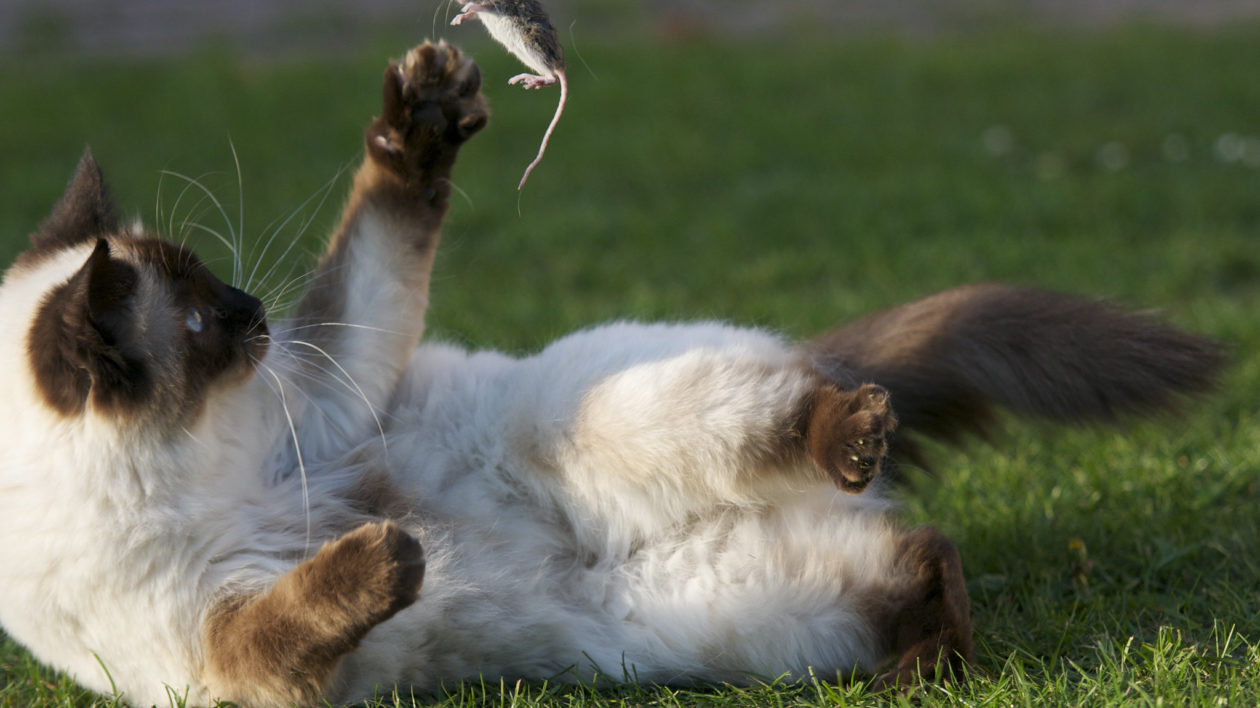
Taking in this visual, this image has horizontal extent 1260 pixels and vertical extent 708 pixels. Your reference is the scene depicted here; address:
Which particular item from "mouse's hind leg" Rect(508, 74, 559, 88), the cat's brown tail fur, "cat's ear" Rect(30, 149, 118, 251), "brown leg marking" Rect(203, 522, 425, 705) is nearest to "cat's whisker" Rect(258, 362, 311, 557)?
"brown leg marking" Rect(203, 522, 425, 705)

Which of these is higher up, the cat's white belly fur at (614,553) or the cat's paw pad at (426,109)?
the cat's paw pad at (426,109)

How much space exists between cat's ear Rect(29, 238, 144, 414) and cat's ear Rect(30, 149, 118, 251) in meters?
0.45

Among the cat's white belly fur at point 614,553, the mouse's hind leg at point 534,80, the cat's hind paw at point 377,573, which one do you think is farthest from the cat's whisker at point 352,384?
the mouse's hind leg at point 534,80

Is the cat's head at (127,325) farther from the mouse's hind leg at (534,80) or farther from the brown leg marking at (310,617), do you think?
the mouse's hind leg at (534,80)

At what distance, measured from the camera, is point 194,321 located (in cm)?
232

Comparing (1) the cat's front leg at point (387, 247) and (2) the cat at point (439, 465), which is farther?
(1) the cat's front leg at point (387, 247)

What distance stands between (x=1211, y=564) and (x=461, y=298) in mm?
3506

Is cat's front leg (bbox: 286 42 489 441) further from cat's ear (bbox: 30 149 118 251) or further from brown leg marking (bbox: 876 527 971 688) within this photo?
brown leg marking (bbox: 876 527 971 688)

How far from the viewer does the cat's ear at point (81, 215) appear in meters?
2.61

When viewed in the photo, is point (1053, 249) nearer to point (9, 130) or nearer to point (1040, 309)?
point (1040, 309)

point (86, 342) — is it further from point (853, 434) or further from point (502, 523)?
point (853, 434)

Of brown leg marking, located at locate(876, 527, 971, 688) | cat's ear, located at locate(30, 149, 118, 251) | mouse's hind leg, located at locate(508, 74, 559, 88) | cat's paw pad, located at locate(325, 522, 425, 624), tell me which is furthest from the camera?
cat's ear, located at locate(30, 149, 118, 251)

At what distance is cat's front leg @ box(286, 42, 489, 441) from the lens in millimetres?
2689

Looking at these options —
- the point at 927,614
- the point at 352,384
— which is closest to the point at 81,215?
the point at 352,384
